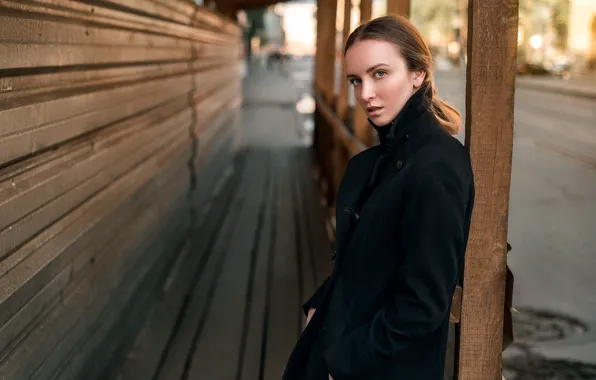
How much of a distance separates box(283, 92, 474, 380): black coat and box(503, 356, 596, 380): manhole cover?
2528 millimetres

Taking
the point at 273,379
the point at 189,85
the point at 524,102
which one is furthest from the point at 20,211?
the point at 524,102

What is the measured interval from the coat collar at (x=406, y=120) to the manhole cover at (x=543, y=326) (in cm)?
322

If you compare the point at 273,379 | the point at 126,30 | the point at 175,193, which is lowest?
the point at 273,379

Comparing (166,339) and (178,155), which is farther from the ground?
(178,155)

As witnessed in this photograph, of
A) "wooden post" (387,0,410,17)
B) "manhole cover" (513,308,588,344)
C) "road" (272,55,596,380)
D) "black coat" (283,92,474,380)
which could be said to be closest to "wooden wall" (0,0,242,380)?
"black coat" (283,92,474,380)

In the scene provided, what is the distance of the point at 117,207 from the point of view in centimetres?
414

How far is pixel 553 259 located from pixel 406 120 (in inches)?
211

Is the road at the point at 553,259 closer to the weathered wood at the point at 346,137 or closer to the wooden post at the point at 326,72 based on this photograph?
the weathered wood at the point at 346,137

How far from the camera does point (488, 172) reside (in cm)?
252

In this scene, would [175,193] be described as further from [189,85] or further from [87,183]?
[87,183]

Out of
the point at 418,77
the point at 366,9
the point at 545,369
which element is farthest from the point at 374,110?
the point at 366,9

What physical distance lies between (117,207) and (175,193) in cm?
A: 214

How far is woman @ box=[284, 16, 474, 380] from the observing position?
1.71 meters

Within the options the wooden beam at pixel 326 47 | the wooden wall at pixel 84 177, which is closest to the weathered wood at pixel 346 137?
the wooden beam at pixel 326 47
